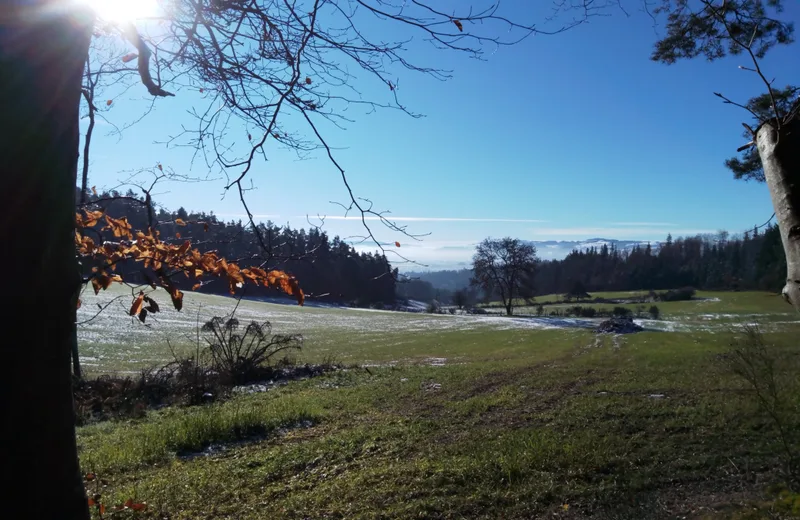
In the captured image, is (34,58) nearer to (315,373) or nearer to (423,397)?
(423,397)

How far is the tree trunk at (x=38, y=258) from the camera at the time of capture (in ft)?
4.44

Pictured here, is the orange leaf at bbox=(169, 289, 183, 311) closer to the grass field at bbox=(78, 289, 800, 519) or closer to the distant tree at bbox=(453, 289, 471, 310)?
the grass field at bbox=(78, 289, 800, 519)

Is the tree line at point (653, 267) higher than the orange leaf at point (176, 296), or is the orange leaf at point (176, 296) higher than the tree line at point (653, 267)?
the tree line at point (653, 267)

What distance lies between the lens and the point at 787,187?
1.54m

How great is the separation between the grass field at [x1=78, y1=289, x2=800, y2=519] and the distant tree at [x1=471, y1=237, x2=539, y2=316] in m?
37.2

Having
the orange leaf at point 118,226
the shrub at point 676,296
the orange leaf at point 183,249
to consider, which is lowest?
the shrub at point 676,296

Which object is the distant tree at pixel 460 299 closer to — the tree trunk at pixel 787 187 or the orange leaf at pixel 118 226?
the orange leaf at pixel 118 226

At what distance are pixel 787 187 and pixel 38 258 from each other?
2144 mm

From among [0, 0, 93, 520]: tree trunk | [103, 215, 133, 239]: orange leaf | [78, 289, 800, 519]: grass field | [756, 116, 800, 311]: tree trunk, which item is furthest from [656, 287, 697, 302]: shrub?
[0, 0, 93, 520]: tree trunk

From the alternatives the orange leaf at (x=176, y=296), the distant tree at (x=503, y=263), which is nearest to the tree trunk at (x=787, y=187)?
the orange leaf at (x=176, y=296)

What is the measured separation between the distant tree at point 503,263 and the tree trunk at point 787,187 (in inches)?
1922

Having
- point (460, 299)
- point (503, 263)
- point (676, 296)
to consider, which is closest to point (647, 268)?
point (676, 296)

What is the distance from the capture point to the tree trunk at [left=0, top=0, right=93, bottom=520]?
53.3 inches

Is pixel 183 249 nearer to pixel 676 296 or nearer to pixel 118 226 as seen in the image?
pixel 118 226
